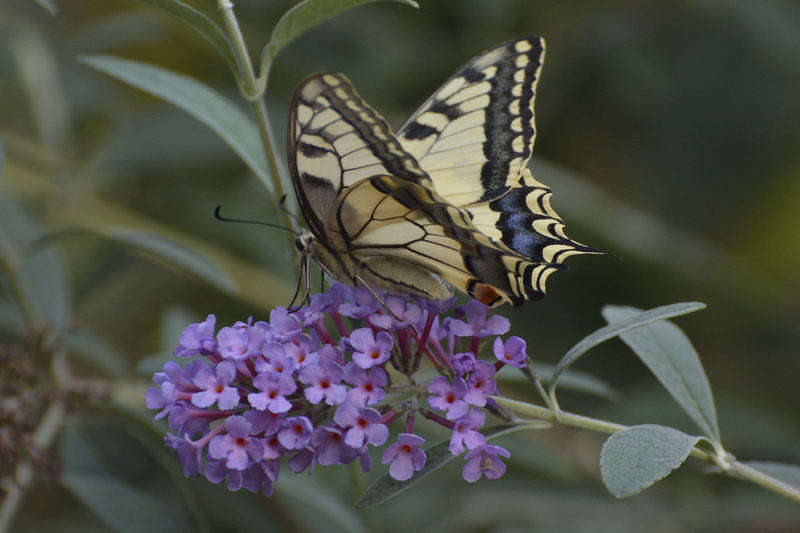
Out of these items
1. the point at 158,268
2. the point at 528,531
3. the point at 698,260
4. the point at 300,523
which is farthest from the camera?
the point at 698,260

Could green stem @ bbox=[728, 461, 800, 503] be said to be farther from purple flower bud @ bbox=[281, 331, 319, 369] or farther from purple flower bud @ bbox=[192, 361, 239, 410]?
purple flower bud @ bbox=[192, 361, 239, 410]

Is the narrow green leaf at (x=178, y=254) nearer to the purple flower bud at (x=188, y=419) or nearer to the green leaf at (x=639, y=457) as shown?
the purple flower bud at (x=188, y=419)

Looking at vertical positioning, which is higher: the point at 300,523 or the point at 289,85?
the point at 289,85

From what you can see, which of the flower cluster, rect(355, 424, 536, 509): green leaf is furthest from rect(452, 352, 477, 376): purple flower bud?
rect(355, 424, 536, 509): green leaf

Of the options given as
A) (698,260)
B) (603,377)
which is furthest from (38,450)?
(698,260)

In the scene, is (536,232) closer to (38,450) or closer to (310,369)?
(310,369)

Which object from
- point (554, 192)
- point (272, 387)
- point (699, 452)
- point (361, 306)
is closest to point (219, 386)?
point (272, 387)

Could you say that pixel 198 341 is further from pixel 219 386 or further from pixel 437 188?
pixel 437 188
